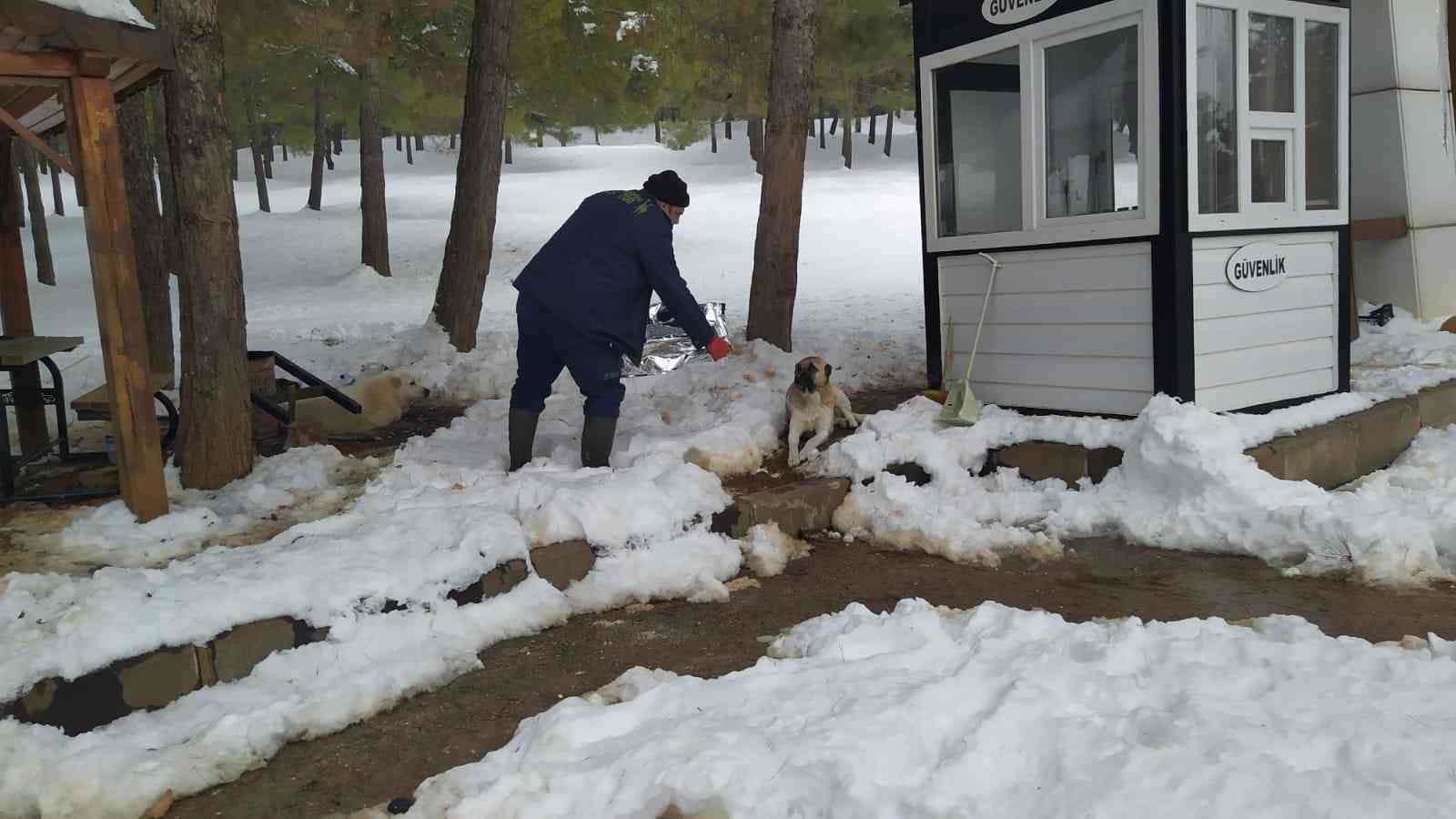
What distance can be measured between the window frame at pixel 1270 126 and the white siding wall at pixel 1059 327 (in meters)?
0.57

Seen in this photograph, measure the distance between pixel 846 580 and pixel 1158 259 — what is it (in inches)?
108

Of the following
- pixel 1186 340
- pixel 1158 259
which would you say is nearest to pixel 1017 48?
pixel 1158 259

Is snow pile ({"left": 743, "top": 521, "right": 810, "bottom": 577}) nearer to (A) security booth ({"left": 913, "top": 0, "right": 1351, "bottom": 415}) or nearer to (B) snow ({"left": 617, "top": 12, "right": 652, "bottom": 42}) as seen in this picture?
(A) security booth ({"left": 913, "top": 0, "right": 1351, "bottom": 415})

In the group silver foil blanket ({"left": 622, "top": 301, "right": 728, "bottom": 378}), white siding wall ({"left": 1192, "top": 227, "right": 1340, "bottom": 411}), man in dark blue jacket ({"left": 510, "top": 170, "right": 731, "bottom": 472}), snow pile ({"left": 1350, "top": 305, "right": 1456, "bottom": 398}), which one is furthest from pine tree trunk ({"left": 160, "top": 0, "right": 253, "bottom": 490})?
snow pile ({"left": 1350, "top": 305, "right": 1456, "bottom": 398})

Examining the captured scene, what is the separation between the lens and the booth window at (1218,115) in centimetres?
574

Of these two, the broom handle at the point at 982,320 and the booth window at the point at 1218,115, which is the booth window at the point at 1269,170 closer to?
the booth window at the point at 1218,115

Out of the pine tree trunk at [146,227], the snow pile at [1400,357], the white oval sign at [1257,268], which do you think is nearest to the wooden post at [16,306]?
the pine tree trunk at [146,227]

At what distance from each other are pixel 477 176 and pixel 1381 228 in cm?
869

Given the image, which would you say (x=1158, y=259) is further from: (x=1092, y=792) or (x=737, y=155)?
(x=737, y=155)

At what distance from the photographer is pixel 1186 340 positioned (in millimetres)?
5727

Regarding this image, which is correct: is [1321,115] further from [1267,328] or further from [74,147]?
[74,147]

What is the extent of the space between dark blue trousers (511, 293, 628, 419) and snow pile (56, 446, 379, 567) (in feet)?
3.90

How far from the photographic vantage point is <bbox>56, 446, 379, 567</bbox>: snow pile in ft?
14.9

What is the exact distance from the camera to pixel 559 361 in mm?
5746
